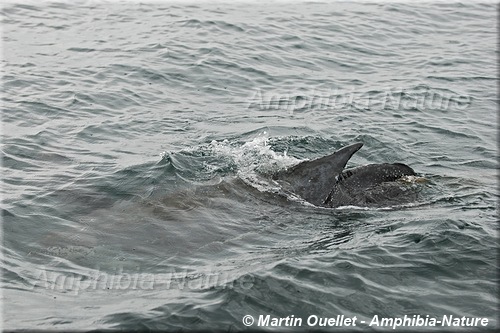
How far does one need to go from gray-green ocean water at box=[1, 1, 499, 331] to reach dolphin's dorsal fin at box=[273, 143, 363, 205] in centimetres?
20

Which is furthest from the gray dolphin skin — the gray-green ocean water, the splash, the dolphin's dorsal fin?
the splash

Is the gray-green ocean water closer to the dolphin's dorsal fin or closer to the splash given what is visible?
the splash

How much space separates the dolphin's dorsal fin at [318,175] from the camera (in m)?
9.43

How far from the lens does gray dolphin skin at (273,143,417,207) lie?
9.47 m

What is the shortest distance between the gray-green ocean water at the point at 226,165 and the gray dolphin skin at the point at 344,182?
0.65 feet

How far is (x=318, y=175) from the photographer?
9.55 meters

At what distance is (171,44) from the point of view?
1884cm

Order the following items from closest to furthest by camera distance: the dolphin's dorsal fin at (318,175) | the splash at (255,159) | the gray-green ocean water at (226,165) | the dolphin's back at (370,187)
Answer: the gray-green ocean water at (226,165) → the dolphin's dorsal fin at (318,175) → the dolphin's back at (370,187) → the splash at (255,159)

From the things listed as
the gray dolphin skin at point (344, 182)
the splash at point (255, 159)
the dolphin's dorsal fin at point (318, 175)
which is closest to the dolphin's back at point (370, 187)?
the gray dolphin skin at point (344, 182)

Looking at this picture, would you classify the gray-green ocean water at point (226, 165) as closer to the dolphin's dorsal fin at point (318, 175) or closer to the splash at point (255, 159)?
the splash at point (255, 159)

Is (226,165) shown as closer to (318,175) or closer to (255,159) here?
(255,159)

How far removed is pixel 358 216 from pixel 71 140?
19.0 ft

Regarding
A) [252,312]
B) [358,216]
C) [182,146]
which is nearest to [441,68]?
[182,146]

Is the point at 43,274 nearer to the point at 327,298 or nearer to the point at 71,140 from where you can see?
the point at 327,298
